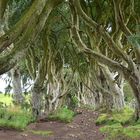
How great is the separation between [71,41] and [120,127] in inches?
349

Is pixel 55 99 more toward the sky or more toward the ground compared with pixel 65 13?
more toward the ground

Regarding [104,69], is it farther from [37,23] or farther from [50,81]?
[37,23]

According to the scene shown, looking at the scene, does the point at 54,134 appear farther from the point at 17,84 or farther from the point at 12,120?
the point at 17,84

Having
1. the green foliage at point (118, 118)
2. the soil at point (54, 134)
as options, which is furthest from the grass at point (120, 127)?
the soil at point (54, 134)

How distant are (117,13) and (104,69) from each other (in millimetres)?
5889

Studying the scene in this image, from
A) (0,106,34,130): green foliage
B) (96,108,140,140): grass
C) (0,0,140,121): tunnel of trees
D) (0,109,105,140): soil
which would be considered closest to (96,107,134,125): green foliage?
(96,108,140,140): grass

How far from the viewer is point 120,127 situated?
52.0ft

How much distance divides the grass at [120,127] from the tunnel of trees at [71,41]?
33.0 inches

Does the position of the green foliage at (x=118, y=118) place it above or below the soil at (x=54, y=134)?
above

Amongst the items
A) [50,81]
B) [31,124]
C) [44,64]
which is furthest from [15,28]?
[50,81]

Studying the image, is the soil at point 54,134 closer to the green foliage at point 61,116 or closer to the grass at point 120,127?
the grass at point 120,127

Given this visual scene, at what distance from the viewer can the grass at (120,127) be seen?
44.4 feet

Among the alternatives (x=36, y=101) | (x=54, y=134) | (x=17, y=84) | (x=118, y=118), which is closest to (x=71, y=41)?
(x=36, y=101)

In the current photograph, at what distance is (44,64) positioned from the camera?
22234mm
